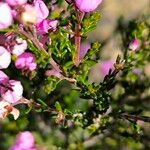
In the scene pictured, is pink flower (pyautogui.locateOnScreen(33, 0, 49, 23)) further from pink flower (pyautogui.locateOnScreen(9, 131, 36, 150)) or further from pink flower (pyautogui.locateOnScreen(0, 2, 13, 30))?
pink flower (pyautogui.locateOnScreen(9, 131, 36, 150))

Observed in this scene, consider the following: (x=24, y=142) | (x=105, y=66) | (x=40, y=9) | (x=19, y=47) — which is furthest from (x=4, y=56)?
(x=105, y=66)

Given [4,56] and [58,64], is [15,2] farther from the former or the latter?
[58,64]

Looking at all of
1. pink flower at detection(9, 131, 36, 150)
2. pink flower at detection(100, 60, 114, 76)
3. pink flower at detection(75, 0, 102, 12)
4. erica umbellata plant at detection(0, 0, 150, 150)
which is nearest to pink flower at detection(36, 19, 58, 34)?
erica umbellata plant at detection(0, 0, 150, 150)

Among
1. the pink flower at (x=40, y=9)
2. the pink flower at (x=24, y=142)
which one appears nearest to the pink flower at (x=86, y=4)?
the pink flower at (x=40, y=9)

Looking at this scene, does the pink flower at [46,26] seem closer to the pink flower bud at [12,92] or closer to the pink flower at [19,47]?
the pink flower at [19,47]

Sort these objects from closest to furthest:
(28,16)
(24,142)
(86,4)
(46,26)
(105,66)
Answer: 1. (28,16)
2. (86,4)
3. (46,26)
4. (24,142)
5. (105,66)

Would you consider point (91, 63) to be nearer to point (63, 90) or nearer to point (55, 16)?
point (55, 16)
